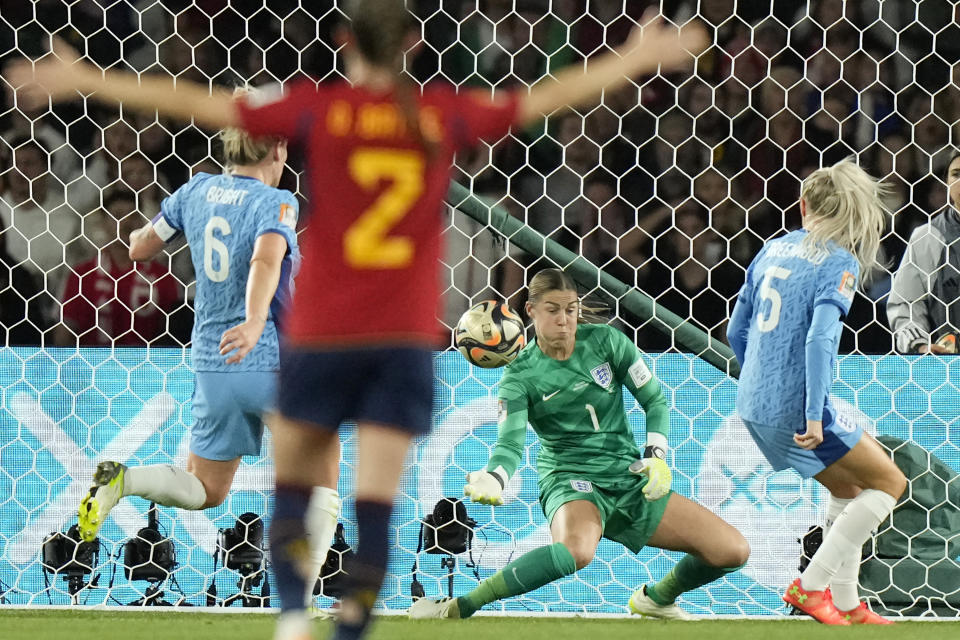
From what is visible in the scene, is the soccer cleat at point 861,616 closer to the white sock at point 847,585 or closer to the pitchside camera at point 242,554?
the white sock at point 847,585

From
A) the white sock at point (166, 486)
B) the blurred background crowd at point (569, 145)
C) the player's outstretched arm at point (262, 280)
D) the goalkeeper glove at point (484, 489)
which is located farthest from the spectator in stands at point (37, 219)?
the goalkeeper glove at point (484, 489)

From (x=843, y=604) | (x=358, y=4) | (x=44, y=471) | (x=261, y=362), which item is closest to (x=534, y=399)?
(x=261, y=362)

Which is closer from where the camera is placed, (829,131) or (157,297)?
(157,297)

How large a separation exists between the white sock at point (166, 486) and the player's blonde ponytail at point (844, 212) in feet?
7.14

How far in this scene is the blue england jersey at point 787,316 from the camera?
449 centimetres

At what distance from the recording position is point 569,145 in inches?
247

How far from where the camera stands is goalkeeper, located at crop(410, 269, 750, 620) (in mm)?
4539

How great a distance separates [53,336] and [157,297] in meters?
0.48

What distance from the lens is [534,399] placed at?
15.4 ft

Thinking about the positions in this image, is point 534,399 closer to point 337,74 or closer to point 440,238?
point 440,238

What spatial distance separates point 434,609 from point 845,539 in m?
1.36

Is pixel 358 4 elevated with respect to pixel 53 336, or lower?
elevated

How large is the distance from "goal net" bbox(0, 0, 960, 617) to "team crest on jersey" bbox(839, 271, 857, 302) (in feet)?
2.15

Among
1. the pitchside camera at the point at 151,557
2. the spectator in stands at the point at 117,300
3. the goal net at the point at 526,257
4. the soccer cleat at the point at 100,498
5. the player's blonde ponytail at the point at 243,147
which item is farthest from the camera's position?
the spectator in stands at the point at 117,300
